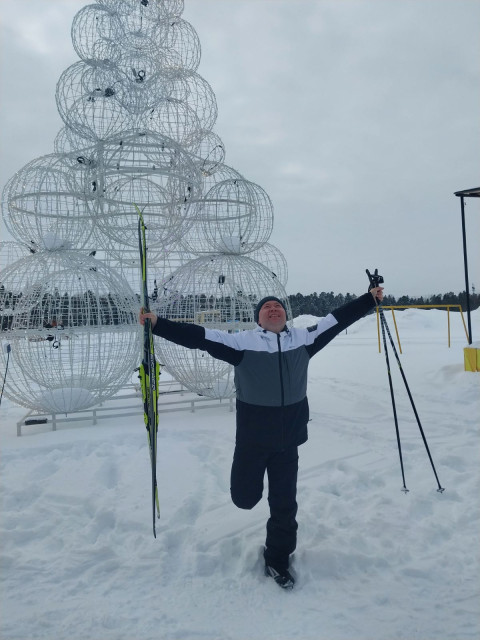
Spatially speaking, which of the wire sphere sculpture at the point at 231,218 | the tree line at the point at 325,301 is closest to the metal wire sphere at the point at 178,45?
the wire sphere sculpture at the point at 231,218

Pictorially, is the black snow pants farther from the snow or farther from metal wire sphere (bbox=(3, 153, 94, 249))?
metal wire sphere (bbox=(3, 153, 94, 249))

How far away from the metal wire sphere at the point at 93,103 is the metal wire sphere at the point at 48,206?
416mm

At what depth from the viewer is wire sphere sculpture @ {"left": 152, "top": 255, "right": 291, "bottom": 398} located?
579 cm

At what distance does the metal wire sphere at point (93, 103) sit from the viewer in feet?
18.1

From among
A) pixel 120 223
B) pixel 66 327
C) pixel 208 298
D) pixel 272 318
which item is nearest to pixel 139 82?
pixel 120 223

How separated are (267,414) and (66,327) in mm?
3313

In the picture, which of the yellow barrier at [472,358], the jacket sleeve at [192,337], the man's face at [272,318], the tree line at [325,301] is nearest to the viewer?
the jacket sleeve at [192,337]

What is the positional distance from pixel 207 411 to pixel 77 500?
9.47 feet

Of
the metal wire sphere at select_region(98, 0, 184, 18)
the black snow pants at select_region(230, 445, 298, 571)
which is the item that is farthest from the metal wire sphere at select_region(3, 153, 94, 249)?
the black snow pants at select_region(230, 445, 298, 571)

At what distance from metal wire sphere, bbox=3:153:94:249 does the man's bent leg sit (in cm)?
393

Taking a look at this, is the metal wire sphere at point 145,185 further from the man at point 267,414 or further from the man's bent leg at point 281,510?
the man's bent leg at point 281,510

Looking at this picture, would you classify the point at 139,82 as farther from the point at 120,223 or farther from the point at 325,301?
the point at 325,301

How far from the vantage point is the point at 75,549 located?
9.78ft

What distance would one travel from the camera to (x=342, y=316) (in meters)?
3.08
